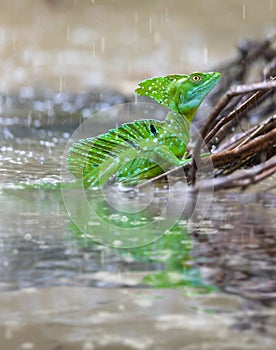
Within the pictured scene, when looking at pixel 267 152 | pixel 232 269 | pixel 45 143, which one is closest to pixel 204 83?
pixel 267 152

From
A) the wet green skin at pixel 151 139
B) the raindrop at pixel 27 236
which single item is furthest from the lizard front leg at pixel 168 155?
the raindrop at pixel 27 236

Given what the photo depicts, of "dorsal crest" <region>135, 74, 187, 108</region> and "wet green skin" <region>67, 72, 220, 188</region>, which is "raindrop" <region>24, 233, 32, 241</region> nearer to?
"wet green skin" <region>67, 72, 220, 188</region>

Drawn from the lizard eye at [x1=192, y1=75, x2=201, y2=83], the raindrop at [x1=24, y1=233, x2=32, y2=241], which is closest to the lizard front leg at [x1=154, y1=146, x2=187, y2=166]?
the lizard eye at [x1=192, y1=75, x2=201, y2=83]

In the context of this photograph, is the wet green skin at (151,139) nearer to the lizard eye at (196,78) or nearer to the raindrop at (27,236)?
the lizard eye at (196,78)

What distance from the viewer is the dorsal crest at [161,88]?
978 mm

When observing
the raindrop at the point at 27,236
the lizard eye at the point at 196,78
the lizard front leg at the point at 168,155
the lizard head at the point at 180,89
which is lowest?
the raindrop at the point at 27,236

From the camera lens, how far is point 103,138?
971 mm

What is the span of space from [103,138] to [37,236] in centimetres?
20

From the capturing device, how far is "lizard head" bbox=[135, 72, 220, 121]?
0.98m

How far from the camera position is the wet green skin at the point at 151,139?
0.97 metres

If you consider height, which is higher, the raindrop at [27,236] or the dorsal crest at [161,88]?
the dorsal crest at [161,88]

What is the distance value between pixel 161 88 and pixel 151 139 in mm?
81

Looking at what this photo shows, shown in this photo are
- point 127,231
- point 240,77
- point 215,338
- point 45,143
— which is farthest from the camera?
point 45,143

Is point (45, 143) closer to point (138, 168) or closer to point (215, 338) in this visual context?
point (138, 168)
